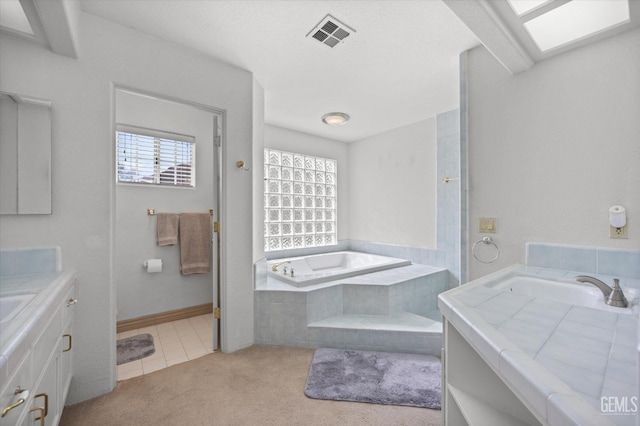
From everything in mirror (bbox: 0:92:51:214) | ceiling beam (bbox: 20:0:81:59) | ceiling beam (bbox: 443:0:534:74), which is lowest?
mirror (bbox: 0:92:51:214)

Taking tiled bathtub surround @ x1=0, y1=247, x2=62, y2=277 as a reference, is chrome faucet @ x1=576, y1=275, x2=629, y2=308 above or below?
below

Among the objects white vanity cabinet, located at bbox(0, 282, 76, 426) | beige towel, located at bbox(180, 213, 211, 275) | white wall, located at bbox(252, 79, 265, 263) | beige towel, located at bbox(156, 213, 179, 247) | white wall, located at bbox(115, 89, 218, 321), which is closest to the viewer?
white vanity cabinet, located at bbox(0, 282, 76, 426)

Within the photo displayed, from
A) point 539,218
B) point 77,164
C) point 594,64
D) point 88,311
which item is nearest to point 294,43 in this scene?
point 77,164

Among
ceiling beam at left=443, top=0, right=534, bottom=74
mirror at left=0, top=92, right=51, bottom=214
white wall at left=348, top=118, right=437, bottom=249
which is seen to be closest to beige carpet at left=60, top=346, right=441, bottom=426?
mirror at left=0, top=92, right=51, bottom=214

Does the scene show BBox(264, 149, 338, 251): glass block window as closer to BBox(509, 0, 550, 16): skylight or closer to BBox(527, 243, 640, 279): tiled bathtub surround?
BBox(527, 243, 640, 279): tiled bathtub surround

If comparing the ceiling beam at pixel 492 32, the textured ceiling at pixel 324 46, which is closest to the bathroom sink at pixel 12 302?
the textured ceiling at pixel 324 46

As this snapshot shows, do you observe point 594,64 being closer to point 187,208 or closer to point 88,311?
point 88,311

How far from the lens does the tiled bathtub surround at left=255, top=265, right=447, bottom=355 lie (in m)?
2.30

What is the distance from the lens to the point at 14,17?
4.54 feet

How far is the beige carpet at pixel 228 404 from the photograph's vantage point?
5.12ft

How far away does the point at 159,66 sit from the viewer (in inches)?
78.8

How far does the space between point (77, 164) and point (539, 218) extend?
9.47ft

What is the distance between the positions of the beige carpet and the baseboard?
1.03 metres

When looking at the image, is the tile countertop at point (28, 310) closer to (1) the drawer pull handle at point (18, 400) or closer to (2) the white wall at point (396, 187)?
(1) the drawer pull handle at point (18, 400)
